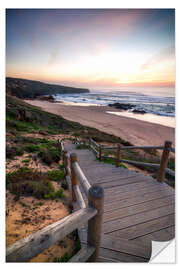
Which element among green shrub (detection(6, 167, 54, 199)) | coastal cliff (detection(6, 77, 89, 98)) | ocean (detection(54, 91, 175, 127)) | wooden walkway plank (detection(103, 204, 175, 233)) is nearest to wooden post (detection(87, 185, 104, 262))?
wooden walkway plank (detection(103, 204, 175, 233))

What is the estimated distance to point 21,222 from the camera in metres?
2.28

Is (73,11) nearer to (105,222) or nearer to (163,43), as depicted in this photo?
(163,43)

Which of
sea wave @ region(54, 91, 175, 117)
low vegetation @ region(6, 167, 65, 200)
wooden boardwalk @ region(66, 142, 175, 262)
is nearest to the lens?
wooden boardwalk @ region(66, 142, 175, 262)

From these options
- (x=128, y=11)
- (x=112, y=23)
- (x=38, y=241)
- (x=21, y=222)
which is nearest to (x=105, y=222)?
(x=21, y=222)

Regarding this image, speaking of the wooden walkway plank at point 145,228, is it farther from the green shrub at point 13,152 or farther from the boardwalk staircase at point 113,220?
the green shrub at point 13,152

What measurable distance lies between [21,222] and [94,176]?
2.03 metres

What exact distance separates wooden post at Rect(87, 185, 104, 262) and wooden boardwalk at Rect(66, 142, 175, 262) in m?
0.48

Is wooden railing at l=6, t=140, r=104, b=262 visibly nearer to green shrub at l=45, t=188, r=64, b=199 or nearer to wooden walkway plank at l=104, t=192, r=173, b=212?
wooden walkway plank at l=104, t=192, r=173, b=212

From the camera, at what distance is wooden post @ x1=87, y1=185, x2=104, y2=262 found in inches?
45.6

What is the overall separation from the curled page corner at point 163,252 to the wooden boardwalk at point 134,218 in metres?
0.07

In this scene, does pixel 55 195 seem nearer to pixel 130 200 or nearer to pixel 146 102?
pixel 130 200

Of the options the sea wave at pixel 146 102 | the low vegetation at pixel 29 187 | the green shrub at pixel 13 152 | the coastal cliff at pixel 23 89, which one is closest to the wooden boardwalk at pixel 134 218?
the low vegetation at pixel 29 187

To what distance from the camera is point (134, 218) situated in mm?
2266
